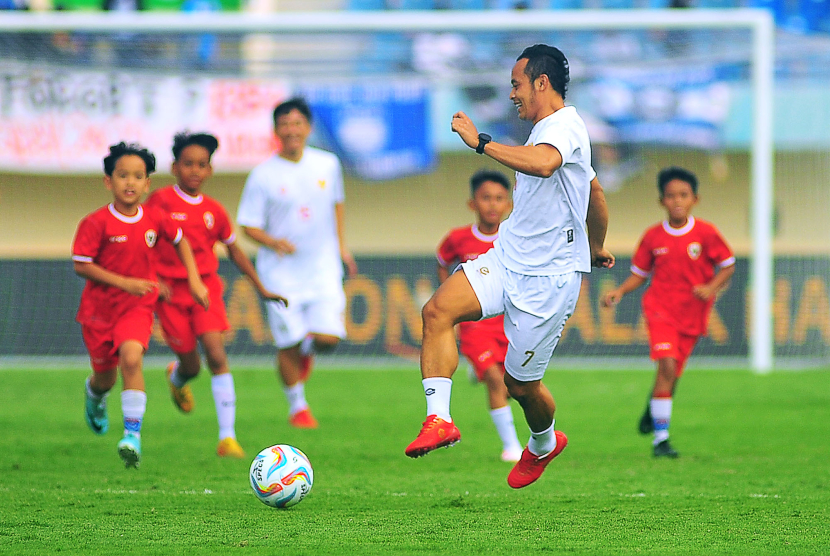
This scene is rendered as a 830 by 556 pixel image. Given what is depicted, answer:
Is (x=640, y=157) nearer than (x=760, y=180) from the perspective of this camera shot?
No

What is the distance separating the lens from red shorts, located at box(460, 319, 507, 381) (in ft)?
22.2

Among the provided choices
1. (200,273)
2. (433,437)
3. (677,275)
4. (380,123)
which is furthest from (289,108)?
(380,123)

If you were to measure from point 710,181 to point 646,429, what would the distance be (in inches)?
322

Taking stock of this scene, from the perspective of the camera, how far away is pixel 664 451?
6.86 metres

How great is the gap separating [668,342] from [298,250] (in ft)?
9.29

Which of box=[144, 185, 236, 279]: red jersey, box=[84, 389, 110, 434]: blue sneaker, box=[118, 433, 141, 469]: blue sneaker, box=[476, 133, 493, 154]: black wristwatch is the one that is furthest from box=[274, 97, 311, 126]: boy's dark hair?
box=[476, 133, 493, 154]: black wristwatch

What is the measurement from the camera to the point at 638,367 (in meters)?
13.4

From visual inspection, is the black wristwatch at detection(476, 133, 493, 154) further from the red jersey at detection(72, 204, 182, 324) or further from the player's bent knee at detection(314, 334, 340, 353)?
the player's bent knee at detection(314, 334, 340, 353)

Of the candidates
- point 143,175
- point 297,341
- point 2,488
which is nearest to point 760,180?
point 297,341

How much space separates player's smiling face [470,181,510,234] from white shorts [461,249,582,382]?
Result: 202 cm

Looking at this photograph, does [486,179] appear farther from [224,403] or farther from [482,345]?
[224,403]

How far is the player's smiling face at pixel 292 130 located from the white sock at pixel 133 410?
2.51 m

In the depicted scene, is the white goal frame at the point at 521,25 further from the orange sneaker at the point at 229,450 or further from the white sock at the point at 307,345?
the orange sneaker at the point at 229,450

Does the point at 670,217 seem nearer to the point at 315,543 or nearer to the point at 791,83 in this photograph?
the point at 315,543
